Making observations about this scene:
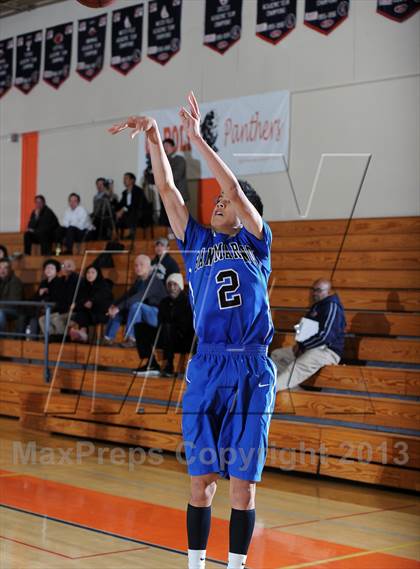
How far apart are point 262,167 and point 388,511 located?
6.63 m

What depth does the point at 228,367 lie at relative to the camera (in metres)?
3.31

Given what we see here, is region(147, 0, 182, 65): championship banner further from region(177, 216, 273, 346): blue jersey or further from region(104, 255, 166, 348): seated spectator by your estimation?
region(177, 216, 273, 346): blue jersey

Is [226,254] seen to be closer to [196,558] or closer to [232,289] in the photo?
[232,289]

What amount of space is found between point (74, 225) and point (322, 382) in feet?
20.7

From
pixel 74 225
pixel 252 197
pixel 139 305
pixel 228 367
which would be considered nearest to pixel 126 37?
pixel 74 225

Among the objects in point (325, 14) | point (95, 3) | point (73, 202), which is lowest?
point (73, 202)

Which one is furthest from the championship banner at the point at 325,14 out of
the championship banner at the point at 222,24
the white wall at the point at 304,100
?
the championship banner at the point at 222,24

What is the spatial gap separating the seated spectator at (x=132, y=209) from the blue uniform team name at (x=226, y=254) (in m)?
8.04

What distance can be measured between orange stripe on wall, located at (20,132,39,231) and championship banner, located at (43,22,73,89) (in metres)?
1.02

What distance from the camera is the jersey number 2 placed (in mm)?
3295

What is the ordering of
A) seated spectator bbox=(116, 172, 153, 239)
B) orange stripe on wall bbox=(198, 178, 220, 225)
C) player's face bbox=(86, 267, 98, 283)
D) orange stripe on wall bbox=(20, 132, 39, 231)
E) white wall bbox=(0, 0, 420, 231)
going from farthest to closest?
orange stripe on wall bbox=(20, 132, 39, 231) → orange stripe on wall bbox=(198, 178, 220, 225) → seated spectator bbox=(116, 172, 153, 239) → white wall bbox=(0, 0, 420, 231) → player's face bbox=(86, 267, 98, 283)

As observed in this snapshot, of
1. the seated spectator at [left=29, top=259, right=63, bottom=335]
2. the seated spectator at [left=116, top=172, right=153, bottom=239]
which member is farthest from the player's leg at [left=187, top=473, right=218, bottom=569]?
the seated spectator at [left=116, top=172, right=153, bottom=239]

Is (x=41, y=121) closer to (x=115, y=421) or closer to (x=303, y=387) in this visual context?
(x=115, y=421)

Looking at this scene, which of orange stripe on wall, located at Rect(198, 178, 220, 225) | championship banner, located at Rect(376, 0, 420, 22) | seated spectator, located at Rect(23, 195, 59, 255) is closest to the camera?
championship banner, located at Rect(376, 0, 420, 22)
